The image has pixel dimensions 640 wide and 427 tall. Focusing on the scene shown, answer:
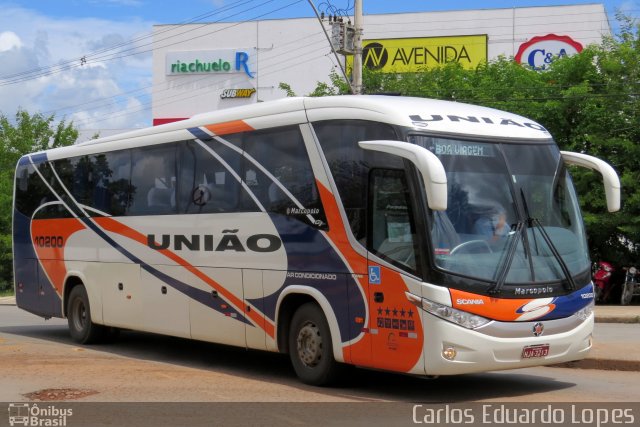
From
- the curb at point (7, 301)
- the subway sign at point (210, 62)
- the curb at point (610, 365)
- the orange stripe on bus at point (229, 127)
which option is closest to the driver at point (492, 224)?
the curb at point (610, 365)

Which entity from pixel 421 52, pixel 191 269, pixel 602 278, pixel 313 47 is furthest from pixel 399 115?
pixel 313 47

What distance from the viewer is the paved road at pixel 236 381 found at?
34.7 ft

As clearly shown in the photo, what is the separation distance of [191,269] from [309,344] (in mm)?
2841

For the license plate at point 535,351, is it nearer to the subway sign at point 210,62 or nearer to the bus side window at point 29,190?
the bus side window at point 29,190

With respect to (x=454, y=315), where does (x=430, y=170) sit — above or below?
above

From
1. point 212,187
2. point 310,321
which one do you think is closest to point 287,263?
point 310,321

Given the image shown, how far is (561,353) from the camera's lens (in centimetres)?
1043

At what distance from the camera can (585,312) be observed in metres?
10.8

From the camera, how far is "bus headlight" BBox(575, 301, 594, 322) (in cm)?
1067

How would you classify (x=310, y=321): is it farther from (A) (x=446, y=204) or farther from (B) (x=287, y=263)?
(A) (x=446, y=204)

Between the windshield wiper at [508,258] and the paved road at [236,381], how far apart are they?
50.2 inches

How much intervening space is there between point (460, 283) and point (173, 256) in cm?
545

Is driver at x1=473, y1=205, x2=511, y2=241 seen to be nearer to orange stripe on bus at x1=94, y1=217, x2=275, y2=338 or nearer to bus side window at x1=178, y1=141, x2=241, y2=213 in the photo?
orange stripe on bus at x1=94, y1=217, x2=275, y2=338

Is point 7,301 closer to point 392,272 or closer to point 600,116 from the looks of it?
point 600,116
